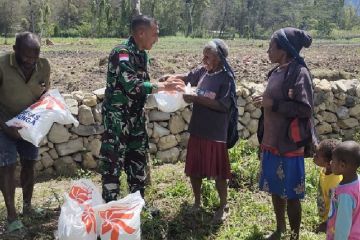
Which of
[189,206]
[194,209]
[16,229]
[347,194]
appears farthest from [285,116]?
[16,229]

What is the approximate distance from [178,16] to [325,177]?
209 ft

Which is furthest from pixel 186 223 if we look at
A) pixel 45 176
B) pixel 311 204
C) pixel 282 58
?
pixel 45 176

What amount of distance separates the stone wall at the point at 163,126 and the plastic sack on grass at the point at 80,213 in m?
2.11

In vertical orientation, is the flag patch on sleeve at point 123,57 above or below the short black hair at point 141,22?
below

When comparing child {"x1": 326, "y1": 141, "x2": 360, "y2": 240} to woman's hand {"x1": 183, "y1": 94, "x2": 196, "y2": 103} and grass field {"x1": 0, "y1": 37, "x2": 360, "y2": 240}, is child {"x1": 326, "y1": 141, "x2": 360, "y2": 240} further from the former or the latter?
woman's hand {"x1": 183, "y1": 94, "x2": 196, "y2": 103}

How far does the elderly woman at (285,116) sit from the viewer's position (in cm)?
336

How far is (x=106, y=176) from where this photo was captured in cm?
392

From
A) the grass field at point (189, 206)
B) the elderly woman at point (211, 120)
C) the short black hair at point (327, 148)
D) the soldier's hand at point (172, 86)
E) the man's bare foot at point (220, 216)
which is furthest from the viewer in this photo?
the man's bare foot at point (220, 216)

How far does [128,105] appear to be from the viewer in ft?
12.7

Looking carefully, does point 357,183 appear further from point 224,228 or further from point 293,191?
point 224,228

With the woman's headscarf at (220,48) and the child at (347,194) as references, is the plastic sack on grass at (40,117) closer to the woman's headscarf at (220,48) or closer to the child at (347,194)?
the woman's headscarf at (220,48)

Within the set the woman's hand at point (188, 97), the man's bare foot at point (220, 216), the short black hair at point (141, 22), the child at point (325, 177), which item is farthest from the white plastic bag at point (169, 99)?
the child at point (325, 177)

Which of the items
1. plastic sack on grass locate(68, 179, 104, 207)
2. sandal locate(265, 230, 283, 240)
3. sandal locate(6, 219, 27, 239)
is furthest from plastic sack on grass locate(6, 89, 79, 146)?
sandal locate(265, 230, 283, 240)

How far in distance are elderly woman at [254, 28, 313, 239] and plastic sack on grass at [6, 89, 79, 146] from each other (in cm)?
162
